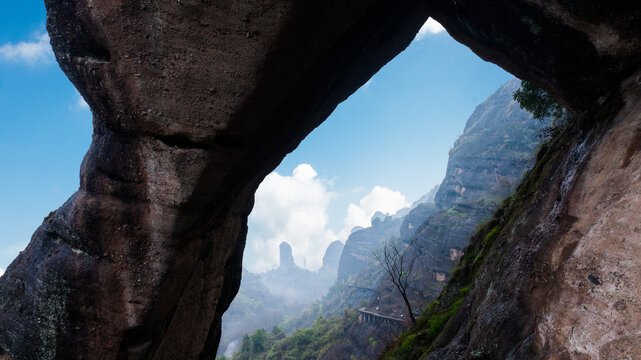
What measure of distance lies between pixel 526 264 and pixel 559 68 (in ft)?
11.8

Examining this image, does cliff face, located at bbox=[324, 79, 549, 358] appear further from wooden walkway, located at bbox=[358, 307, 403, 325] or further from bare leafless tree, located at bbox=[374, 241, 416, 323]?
bare leafless tree, located at bbox=[374, 241, 416, 323]

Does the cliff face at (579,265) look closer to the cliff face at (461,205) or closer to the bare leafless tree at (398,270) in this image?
the bare leafless tree at (398,270)

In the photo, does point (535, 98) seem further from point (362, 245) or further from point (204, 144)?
point (362, 245)

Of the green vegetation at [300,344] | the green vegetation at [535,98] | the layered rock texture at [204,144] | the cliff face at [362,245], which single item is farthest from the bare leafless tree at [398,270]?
the cliff face at [362,245]

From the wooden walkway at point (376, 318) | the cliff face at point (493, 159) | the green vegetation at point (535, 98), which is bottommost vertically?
the wooden walkway at point (376, 318)

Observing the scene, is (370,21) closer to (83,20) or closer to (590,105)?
(590,105)

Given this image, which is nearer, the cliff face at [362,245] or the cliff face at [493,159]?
the cliff face at [493,159]

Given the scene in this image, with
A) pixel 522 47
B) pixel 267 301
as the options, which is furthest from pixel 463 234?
pixel 267 301

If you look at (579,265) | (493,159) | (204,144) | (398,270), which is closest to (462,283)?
(398,270)

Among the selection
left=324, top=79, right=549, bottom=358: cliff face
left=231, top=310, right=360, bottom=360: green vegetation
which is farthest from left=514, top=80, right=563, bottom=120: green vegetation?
left=231, top=310, right=360, bottom=360: green vegetation

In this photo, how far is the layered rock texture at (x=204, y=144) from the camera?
13.4 feet

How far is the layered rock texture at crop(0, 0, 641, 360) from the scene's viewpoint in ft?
13.4

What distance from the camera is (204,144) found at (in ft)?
16.7

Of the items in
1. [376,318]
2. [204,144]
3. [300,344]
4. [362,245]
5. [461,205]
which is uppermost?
[362,245]
